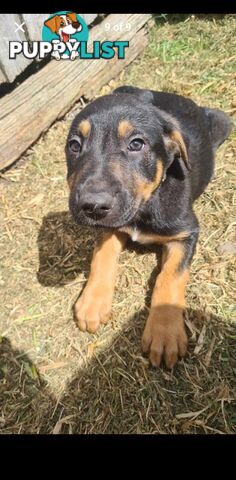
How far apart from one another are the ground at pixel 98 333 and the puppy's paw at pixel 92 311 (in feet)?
0.32

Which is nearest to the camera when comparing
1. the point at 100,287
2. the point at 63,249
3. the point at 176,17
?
the point at 100,287

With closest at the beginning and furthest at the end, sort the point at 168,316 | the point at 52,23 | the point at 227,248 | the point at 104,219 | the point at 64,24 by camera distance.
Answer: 1. the point at 104,219
2. the point at 168,316
3. the point at 227,248
4. the point at 52,23
5. the point at 64,24

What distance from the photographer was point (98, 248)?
4273 mm

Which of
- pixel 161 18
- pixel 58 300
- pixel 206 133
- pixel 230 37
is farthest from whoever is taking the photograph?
pixel 161 18

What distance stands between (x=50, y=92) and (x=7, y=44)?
73 cm

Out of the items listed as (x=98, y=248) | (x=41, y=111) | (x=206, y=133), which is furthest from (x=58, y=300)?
(x=41, y=111)

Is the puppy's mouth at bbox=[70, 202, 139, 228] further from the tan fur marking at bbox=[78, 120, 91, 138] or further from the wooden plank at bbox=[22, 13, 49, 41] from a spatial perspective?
the wooden plank at bbox=[22, 13, 49, 41]

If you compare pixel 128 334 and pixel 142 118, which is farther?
pixel 128 334

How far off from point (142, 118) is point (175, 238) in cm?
110

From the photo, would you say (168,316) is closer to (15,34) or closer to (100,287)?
(100,287)

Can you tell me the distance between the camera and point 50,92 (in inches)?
230

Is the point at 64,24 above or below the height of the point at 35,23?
below

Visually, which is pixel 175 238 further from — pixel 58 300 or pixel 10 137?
pixel 10 137

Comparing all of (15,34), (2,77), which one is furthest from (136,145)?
(15,34)
